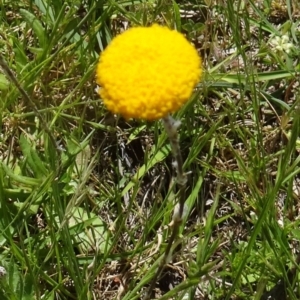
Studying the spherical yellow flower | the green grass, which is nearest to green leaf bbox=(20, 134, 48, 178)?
the green grass

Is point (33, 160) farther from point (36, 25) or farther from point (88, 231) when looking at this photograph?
point (36, 25)

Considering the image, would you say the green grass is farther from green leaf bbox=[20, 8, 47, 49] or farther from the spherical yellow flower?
the spherical yellow flower

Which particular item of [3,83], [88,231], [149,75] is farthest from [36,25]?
[149,75]

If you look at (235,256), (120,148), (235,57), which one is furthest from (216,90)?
(235,256)

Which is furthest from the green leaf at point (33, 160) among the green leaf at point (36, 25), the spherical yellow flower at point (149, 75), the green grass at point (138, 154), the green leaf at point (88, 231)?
the spherical yellow flower at point (149, 75)

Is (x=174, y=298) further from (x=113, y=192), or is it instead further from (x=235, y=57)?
(x=235, y=57)

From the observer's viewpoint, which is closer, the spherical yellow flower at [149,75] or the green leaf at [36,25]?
the spherical yellow flower at [149,75]

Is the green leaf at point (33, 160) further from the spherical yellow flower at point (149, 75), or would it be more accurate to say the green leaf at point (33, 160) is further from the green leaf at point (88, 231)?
the spherical yellow flower at point (149, 75)
